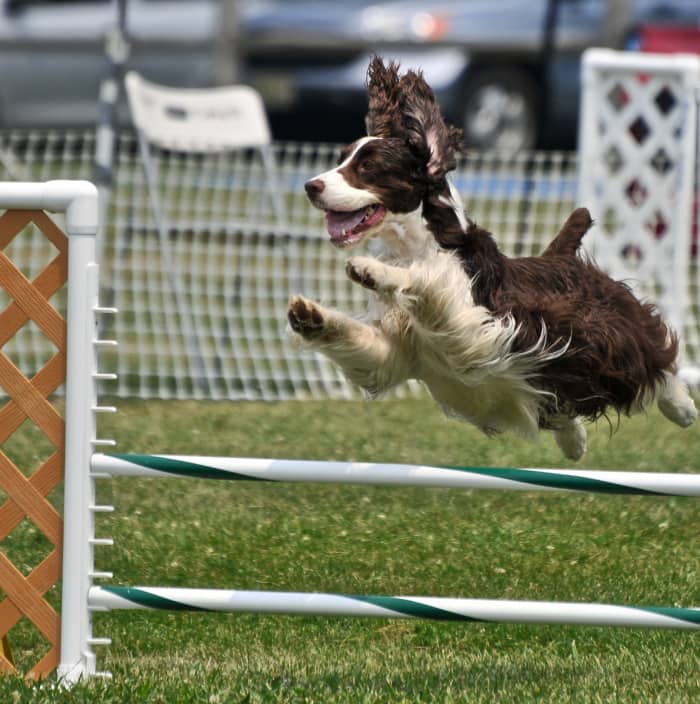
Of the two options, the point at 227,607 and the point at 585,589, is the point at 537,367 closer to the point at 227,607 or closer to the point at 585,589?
the point at 585,589

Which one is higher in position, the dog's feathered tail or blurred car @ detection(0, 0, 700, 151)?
the dog's feathered tail

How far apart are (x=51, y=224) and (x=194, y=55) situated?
40.3ft

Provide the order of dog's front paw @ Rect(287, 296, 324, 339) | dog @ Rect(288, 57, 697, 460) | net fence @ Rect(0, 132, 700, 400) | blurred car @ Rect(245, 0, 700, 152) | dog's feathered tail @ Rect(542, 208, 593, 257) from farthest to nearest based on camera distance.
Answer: blurred car @ Rect(245, 0, 700, 152), net fence @ Rect(0, 132, 700, 400), dog's feathered tail @ Rect(542, 208, 593, 257), dog @ Rect(288, 57, 697, 460), dog's front paw @ Rect(287, 296, 324, 339)

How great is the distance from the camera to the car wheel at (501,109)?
15.0 meters

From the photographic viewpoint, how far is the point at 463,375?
4219 mm

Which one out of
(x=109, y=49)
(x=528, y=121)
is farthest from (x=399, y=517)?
(x=528, y=121)

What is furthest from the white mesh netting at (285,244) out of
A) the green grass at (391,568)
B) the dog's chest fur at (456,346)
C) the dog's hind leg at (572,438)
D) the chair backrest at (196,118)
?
the dog's chest fur at (456,346)

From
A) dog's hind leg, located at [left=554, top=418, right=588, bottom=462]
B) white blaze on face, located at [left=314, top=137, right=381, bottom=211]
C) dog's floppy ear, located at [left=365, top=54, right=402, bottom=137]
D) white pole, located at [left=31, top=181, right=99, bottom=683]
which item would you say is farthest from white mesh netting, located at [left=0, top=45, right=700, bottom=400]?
white pole, located at [left=31, top=181, right=99, bottom=683]

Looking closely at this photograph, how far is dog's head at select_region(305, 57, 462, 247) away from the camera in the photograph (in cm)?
405

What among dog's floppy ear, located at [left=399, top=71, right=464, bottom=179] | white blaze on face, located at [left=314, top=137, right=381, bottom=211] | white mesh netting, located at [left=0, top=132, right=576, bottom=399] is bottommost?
white mesh netting, located at [left=0, top=132, right=576, bottom=399]

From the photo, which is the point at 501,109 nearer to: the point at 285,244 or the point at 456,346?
the point at 285,244

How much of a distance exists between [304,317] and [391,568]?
3.78 feet

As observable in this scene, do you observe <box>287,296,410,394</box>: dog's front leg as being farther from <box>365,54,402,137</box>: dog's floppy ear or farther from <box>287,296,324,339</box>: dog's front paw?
<box>365,54,402,137</box>: dog's floppy ear

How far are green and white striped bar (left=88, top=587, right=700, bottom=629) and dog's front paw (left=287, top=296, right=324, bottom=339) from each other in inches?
28.7
